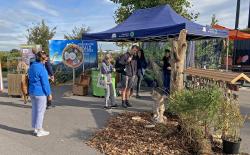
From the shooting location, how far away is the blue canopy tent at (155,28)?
9938 millimetres

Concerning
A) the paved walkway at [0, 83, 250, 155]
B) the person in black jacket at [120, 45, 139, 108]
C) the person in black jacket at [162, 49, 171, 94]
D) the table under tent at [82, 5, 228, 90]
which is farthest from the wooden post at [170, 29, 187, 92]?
the person in black jacket at [162, 49, 171, 94]

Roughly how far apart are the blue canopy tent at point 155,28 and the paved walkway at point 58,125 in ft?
7.56

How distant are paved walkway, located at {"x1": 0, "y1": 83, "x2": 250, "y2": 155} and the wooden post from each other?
5.94 feet

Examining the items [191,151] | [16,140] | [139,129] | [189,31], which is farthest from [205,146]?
[189,31]

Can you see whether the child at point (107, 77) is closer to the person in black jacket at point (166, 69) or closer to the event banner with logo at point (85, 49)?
the person in black jacket at point (166, 69)

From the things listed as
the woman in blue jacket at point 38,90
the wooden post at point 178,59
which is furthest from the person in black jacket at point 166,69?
the woman in blue jacket at point 38,90

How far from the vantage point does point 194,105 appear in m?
5.23

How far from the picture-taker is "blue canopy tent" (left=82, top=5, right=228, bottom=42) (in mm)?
9938

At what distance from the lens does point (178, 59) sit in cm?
743

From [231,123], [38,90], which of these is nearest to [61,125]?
[38,90]

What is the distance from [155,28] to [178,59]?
3.02 metres

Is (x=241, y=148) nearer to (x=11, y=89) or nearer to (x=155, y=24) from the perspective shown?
(x=155, y=24)

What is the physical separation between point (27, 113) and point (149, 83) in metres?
6.64

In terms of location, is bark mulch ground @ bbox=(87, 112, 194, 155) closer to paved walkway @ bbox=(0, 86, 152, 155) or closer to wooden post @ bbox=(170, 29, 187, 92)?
paved walkway @ bbox=(0, 86, 152, 155)
